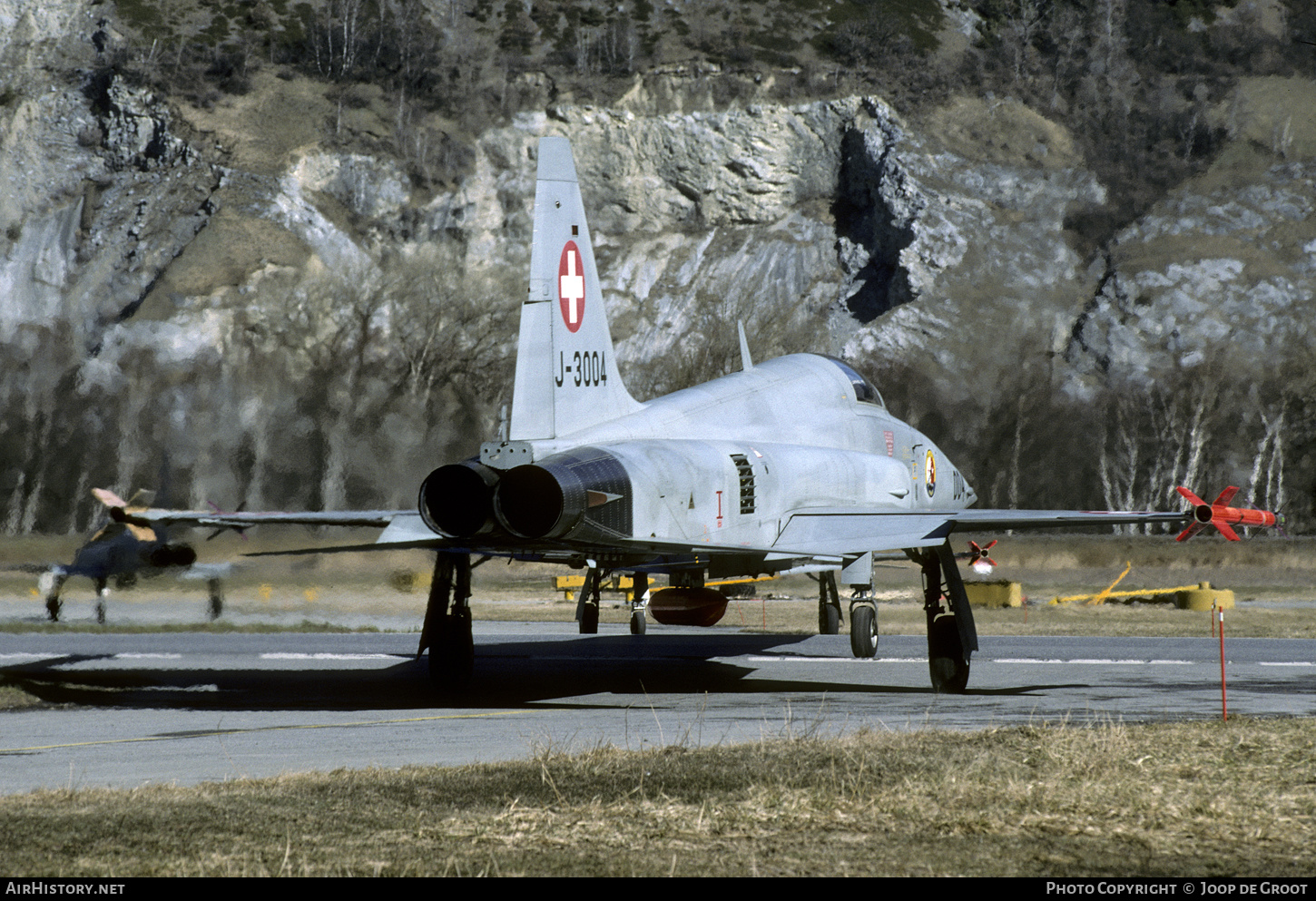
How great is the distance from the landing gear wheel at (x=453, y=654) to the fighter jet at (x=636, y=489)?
22mm

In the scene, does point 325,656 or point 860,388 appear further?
point 325,656

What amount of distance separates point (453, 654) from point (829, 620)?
1242cm

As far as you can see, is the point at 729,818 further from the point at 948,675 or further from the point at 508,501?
the point at 948,675

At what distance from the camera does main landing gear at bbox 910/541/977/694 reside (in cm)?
1636

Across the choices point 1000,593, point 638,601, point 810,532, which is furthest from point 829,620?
point 1000,593

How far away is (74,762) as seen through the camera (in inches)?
428

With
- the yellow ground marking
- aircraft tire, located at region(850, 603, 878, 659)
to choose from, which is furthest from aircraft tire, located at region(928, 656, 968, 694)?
aircraft tire, located at region(850, 603, 878, 659)

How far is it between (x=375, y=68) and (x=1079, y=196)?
82.2 meters

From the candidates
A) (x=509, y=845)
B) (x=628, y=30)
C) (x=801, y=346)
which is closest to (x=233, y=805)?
(x=509, y=845)

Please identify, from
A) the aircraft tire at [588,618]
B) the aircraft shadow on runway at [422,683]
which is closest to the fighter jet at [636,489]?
the aircraft shadow on runway at [422,683]

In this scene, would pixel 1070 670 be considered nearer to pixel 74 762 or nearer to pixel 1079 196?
pixel 74 762

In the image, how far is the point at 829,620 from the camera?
27453 mm

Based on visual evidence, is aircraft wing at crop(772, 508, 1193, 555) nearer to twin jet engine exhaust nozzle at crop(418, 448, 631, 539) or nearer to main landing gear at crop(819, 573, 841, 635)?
twin jet engine exhaust nozzle at crop(418, 448, 631, 539)

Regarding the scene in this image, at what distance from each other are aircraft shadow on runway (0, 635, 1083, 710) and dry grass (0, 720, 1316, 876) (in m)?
5.98
